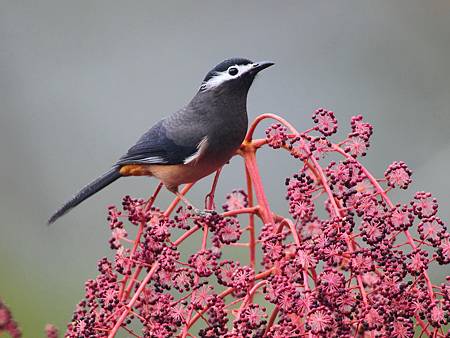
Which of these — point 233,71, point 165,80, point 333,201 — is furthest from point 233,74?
point 165,80

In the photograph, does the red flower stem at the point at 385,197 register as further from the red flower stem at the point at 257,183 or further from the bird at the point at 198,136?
the bird at the point at 198,136

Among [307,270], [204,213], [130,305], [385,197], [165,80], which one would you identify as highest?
[165,80]

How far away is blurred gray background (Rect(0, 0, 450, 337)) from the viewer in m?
6.22

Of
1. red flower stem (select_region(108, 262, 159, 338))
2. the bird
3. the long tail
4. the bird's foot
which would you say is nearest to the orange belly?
the bird

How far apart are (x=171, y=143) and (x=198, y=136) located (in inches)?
5.9

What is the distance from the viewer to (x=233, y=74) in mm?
3953

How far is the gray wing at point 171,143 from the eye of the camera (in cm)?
406

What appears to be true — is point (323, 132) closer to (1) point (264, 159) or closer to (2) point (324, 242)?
(2) point (324, 242)

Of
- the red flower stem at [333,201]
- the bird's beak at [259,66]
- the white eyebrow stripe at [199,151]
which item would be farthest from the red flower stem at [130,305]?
the bird's beak at [259,66]

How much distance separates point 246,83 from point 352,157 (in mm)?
1161

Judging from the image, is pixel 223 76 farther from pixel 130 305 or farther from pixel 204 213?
pixel 130 305

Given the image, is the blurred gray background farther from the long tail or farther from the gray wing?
the gray wing

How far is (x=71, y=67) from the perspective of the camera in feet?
24.7

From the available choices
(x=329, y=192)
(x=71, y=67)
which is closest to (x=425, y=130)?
(x=71, y=67)
